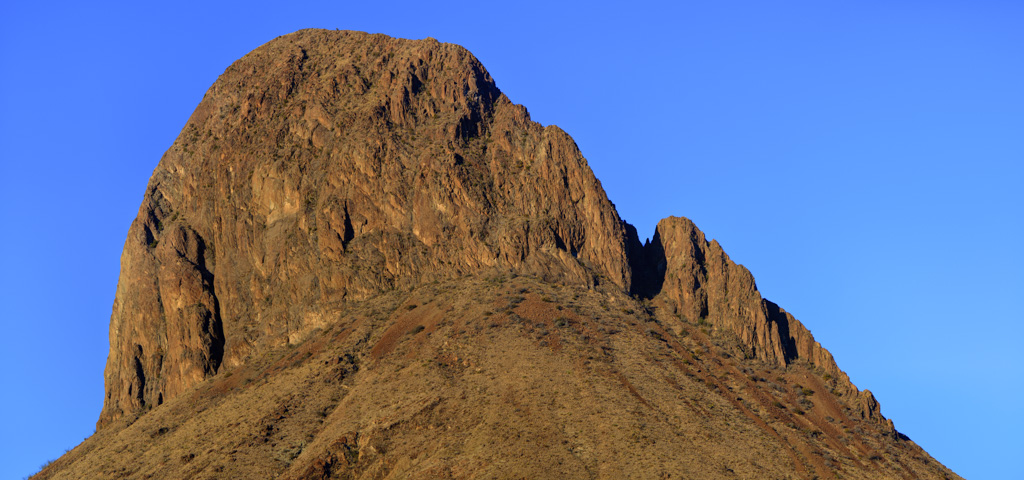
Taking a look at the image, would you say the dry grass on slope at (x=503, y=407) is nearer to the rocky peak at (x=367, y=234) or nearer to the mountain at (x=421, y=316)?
the mountain at (x=421, y=316)

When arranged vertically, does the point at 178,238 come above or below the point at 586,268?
above

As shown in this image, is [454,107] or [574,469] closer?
[574,469]

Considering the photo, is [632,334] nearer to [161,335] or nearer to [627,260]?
[627,260]

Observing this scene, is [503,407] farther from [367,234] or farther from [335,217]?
[335,217]

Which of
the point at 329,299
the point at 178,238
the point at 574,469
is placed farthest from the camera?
the point at 178,238

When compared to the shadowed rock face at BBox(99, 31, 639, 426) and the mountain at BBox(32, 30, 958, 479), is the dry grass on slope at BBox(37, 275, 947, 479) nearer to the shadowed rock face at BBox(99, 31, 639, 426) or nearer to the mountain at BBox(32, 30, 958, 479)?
the mountain at BBox(32, 30, 958, 479)

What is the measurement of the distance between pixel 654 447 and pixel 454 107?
57.6 m

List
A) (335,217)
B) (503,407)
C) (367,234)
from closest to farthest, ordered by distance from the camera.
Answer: (503,407) < (335,217) < (367,234)

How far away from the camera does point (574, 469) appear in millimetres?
97625

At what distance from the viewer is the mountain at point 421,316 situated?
105125 mm

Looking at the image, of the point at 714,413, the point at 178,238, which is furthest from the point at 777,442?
the point at 178,238

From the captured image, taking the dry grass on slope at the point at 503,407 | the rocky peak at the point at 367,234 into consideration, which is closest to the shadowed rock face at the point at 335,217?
the rocky peak at the point at 367,234

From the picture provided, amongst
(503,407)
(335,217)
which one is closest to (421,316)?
(335,217)

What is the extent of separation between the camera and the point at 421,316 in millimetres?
124500
